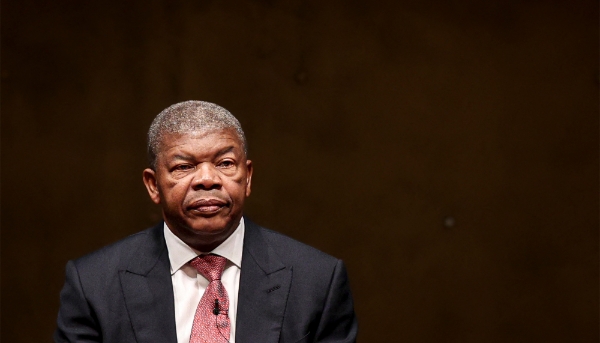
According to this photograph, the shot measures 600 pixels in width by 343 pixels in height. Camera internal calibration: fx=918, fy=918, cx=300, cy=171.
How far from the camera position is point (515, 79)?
3.80 meters

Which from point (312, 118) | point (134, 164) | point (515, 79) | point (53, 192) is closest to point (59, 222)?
point (53, 192)

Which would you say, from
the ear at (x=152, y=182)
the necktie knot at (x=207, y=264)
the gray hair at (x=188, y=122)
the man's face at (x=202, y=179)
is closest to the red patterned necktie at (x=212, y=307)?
the necktie knot at (x=207, y=264)

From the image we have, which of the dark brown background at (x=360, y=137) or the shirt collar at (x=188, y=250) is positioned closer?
the shirt collar at (x=188, y=250)

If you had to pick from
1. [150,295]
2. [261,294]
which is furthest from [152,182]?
[261,294]

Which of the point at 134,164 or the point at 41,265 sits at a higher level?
the point at 134,164

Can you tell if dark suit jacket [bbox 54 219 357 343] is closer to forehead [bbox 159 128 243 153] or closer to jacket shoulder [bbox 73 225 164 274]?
jacket shoulder [bbox 73 225 164 274]

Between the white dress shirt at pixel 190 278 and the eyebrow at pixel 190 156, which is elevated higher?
the eyebrow at pixel 190 156

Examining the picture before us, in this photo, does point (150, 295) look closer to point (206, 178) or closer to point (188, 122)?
point (206, 178)

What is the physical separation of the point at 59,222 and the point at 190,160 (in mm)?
1606

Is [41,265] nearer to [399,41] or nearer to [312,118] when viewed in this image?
[312,118]

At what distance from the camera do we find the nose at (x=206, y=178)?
243 centimetres

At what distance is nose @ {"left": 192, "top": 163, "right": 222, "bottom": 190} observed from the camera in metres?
2.43

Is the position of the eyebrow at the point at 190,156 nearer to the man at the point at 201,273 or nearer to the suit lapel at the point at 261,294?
the man at the point at 201,273

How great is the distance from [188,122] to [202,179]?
0.16m
